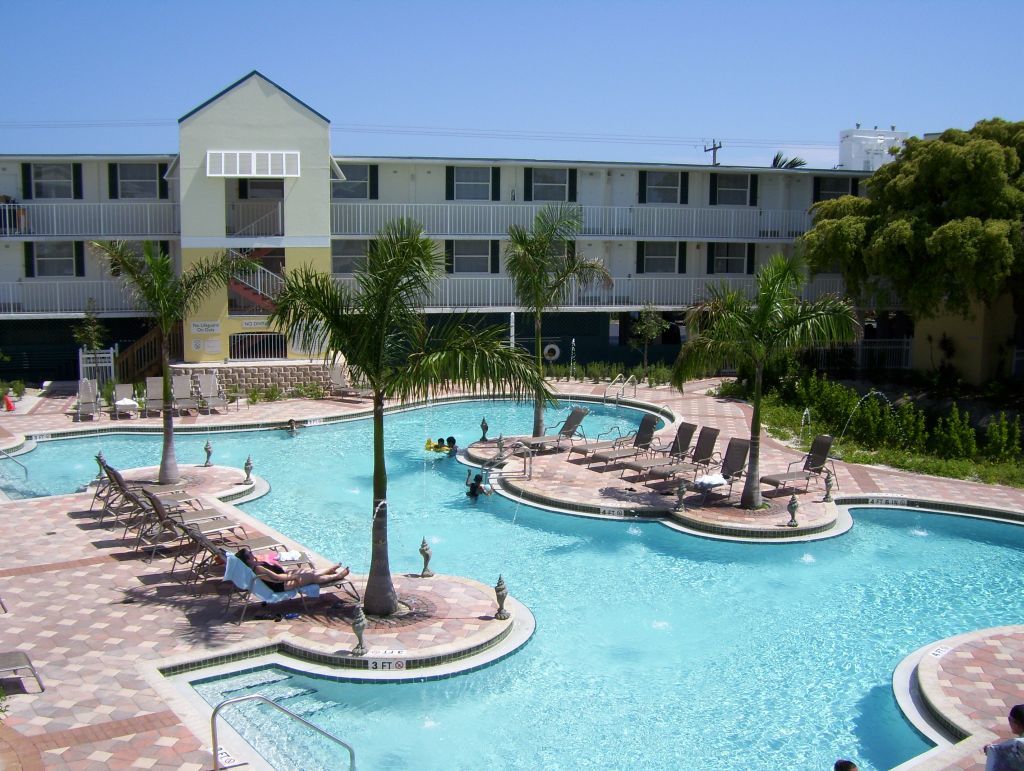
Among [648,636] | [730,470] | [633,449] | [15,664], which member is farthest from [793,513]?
[15,664]

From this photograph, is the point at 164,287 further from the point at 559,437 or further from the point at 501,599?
the point at 559,437

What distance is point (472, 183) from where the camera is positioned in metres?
32.9

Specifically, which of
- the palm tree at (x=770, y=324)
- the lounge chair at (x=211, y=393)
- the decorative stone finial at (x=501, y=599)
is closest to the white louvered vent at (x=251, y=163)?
the lounge chair at (x=211, y=393)

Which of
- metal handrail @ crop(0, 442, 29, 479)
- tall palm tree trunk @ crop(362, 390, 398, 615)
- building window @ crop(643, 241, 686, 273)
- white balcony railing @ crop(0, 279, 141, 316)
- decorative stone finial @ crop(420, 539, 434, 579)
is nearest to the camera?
tall palm tree trunk @ crop(362, 390, 398, 615)

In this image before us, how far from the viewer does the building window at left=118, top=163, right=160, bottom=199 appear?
30969mm

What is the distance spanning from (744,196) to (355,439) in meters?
19.0

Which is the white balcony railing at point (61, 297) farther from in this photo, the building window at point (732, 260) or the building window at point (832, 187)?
the building window at point (832, 187)

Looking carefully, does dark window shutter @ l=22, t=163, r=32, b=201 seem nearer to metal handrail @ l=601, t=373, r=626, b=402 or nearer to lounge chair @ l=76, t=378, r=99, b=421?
lounge chair @ l=76, t=378, r=99, b=421

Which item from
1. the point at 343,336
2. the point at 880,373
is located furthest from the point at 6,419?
the point at 880,373

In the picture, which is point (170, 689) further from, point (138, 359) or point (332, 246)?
point (332, 246)

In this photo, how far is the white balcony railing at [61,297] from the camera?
2884cm

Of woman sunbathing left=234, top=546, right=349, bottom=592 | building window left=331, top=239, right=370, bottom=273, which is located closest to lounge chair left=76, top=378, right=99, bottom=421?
building window left=331, top=239, right=370, bottom=273

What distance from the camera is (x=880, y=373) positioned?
95.7 feet

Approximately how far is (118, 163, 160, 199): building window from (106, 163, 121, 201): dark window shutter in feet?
0.40
